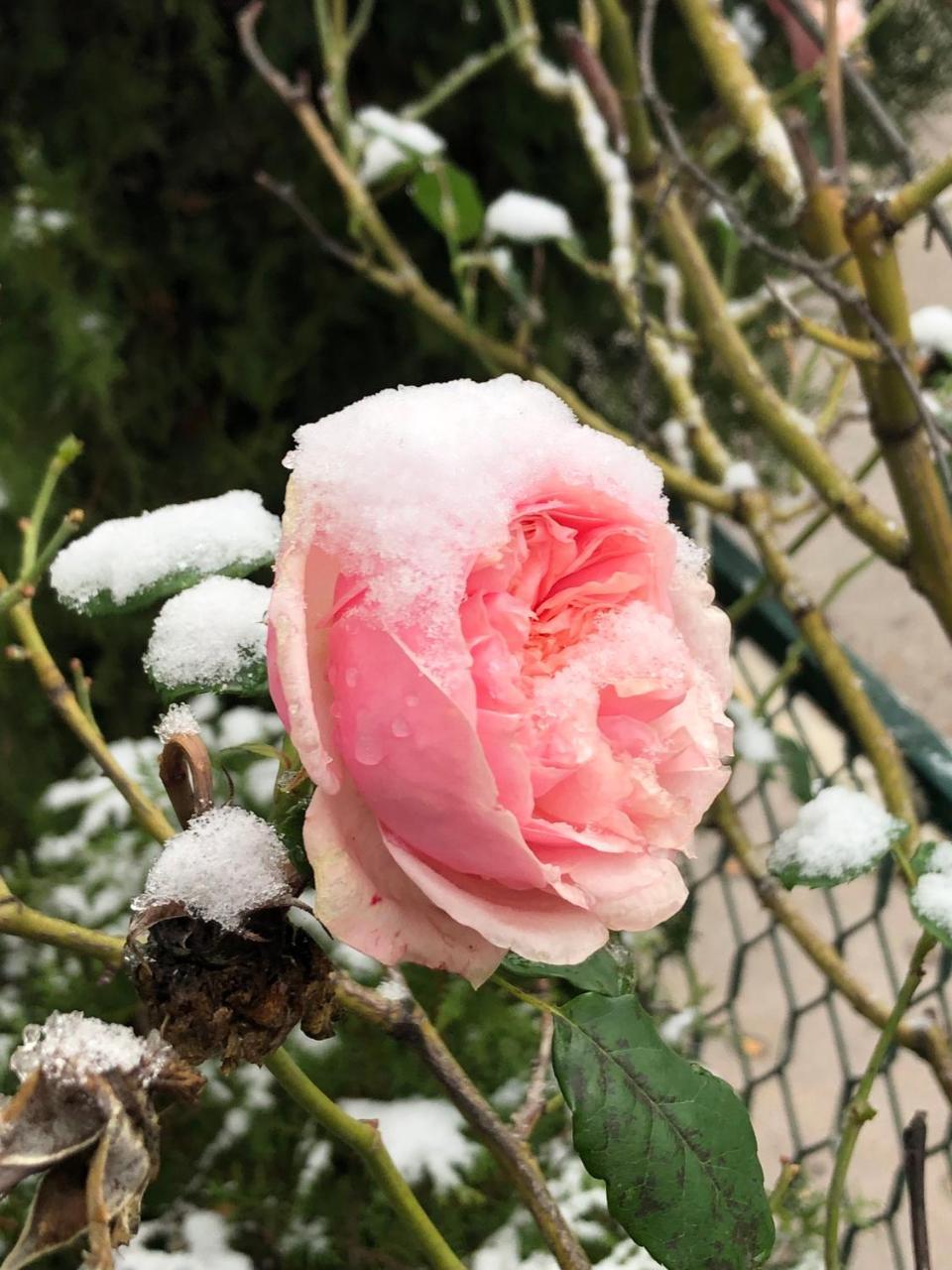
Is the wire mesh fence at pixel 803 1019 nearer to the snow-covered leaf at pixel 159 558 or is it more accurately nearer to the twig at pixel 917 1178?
the twig at pixel 917 1178

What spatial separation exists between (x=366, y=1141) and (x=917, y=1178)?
19cm

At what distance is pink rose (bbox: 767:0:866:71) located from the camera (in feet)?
2.30

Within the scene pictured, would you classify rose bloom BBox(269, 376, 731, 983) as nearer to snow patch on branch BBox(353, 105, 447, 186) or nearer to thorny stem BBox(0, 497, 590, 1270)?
thorny stem BBox(0, 497, 590, 1270)

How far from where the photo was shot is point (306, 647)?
0.26m

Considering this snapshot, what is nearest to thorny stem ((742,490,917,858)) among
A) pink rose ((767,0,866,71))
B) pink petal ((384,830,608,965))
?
pink rose ((767,0,866,71))

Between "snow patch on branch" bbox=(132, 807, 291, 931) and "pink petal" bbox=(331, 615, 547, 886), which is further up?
"pink petal" bbox=(331, 615, 547, 886)

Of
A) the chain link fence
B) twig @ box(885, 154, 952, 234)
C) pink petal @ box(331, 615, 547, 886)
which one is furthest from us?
the chain link fence

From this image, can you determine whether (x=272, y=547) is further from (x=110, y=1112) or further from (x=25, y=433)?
(x=25, y=433)

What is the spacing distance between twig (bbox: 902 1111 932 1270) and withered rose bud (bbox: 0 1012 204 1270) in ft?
0.82

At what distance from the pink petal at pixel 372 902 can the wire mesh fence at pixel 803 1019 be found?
1.99 feet

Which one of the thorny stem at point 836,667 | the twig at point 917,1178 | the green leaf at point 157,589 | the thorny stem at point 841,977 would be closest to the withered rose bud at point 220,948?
the green leaf at point 157,589

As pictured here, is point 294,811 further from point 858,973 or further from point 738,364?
point 858,973

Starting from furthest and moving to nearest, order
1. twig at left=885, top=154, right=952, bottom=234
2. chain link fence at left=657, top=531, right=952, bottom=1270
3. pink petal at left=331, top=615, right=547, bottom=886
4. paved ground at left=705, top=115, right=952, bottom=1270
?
paved ground at left=705, top=115, right=952, bottom=1270 < chain link fence at left=657, top=531, right=952, bottom=1270 < twig at left=885, top=154, right=952, bottom=234 < pink petal at left=331, top=615, right=547, bottom=886

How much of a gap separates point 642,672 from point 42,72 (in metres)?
1.16
